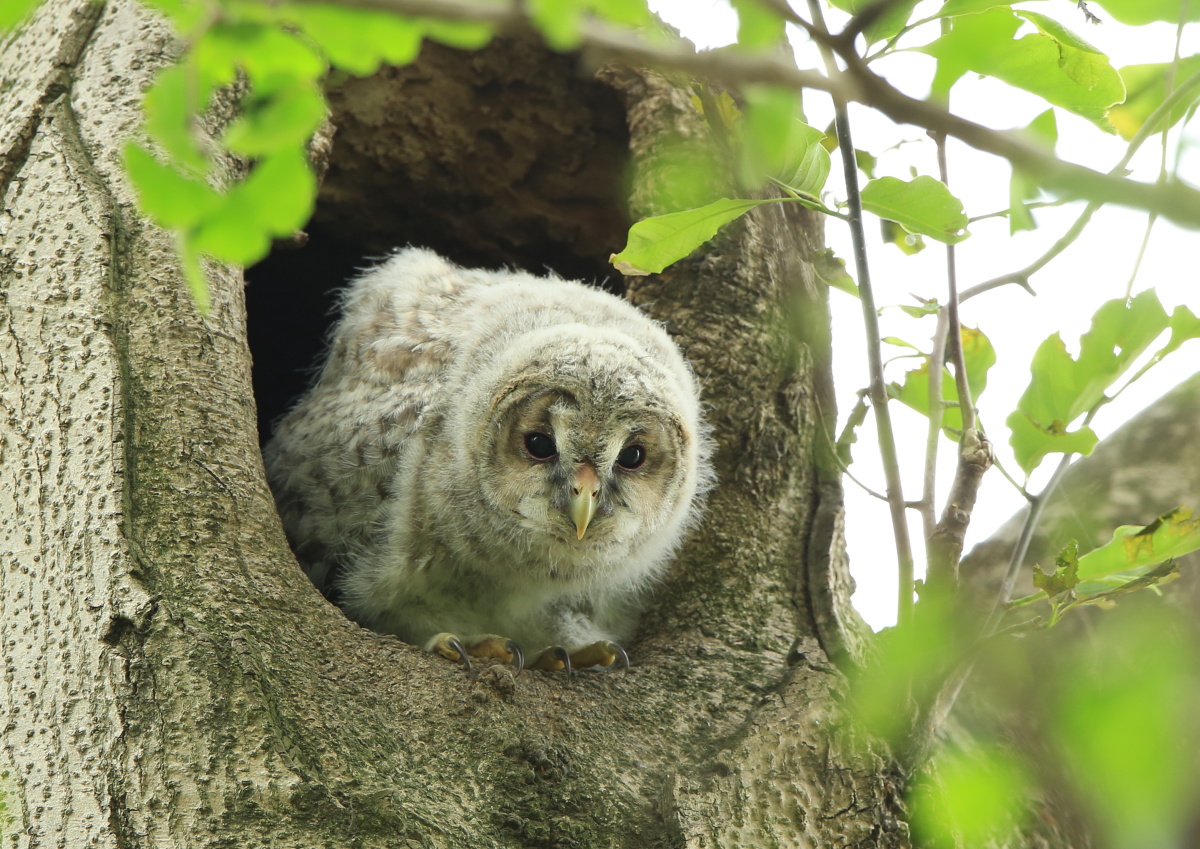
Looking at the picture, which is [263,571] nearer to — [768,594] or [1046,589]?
[768,594]

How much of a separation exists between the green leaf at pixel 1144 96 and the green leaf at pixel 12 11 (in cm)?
172

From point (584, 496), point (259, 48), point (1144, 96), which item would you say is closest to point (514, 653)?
point (584, 496)

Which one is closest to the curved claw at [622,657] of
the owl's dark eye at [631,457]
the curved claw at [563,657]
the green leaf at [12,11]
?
the curved claw at [563,657]

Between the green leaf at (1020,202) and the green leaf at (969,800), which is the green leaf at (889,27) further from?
the green leaf at (969,800)

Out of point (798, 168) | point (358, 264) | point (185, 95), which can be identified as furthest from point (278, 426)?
point (185, 95)

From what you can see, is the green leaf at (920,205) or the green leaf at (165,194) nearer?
the green leaf at (165,194)

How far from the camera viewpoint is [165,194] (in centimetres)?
83

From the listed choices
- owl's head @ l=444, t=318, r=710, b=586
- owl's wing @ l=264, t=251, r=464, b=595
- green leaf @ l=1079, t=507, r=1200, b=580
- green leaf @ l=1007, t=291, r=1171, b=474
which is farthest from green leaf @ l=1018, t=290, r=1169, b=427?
owl's wing @ l=264, t=251, r=464, b=595

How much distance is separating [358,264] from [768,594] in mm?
2282

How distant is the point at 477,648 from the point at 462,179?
2.00 m

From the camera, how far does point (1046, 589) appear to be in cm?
182

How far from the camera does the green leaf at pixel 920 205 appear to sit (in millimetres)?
1756

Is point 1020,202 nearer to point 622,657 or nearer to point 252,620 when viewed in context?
point 252,620

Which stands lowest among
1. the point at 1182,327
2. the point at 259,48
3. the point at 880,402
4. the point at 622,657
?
the point at 622,657
